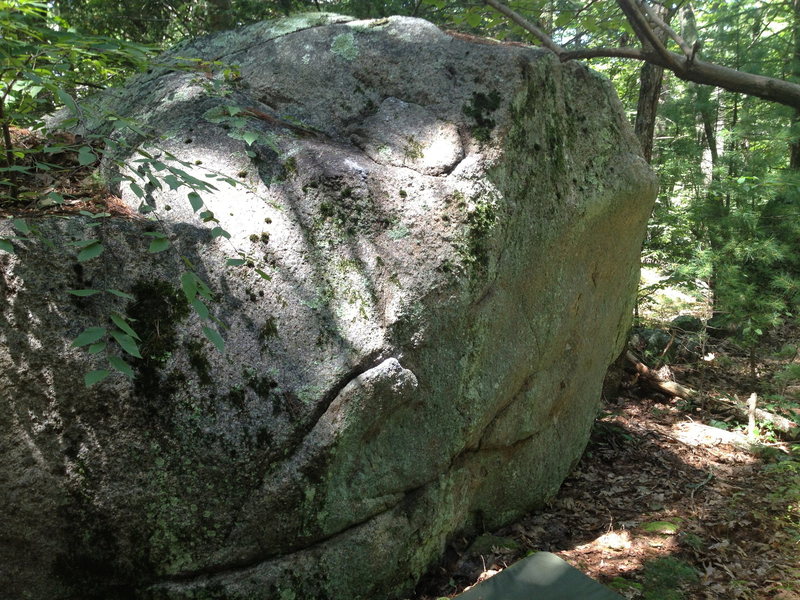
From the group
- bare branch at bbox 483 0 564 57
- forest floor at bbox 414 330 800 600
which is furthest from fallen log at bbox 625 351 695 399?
bare branch at bbox 483 0 564 57

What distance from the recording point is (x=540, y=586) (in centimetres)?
303

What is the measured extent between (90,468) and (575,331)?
3457 mm

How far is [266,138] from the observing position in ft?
11.5

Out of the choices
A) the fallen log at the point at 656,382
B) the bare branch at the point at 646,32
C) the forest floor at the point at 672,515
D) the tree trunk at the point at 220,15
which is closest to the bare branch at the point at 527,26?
the bare branch at the point at 646,32

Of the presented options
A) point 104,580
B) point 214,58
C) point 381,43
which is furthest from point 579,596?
point 214,58

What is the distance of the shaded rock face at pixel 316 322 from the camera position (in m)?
2.75

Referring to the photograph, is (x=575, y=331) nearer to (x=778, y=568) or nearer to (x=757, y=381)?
(x=778, y=568)

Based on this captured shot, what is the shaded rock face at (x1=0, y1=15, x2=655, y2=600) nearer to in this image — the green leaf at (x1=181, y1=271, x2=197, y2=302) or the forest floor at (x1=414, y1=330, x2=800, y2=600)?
the forest floor at (x1=414, y1=330, x2=800, y2=600)

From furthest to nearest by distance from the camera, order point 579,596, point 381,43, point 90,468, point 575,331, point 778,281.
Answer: point 778,281, point 575,331, point 381,43, point 579,596, point 90,468

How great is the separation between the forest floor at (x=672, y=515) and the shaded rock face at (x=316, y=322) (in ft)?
1.00

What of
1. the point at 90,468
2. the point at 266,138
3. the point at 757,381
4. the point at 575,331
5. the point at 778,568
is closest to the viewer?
the point at 90,468

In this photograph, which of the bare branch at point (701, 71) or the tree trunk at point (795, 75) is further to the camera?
the tree trunk at point (795, 75)

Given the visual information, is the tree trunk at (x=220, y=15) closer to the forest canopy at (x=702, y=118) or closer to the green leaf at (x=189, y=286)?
the forest canopy at (x=702, y=118)

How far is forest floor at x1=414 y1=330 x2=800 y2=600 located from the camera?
12.4 ft
